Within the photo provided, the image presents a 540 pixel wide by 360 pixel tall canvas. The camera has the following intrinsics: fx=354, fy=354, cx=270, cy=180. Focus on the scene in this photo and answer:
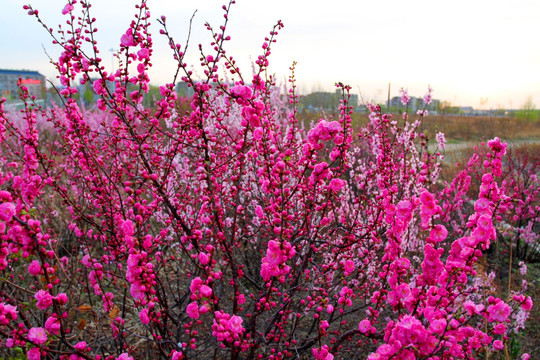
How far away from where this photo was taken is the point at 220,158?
3883 mm

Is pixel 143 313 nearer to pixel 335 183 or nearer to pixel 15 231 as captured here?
pixel 15 231

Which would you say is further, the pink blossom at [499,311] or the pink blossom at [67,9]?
the pink blossom at [67,9]

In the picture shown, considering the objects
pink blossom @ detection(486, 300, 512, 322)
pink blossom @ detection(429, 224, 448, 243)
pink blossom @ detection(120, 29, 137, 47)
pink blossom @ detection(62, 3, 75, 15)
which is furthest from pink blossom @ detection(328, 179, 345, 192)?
pink blossom @ detection(62, 3, 75, 15)

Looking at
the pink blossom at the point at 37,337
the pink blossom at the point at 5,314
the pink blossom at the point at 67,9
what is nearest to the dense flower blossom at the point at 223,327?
the pink blossom at the point at 37,337

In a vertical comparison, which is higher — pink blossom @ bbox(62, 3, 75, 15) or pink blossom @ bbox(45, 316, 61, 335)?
pink blossom @ bbox(62, 3, 75, 15)

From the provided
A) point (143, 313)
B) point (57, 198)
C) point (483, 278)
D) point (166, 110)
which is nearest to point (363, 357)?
point (483, 278)

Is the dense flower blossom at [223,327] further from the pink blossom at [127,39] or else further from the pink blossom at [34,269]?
the pink blossom at [127,39]

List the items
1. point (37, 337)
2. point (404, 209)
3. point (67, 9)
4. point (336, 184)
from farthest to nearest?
point (67, 9), point (336, 184), point (404, 209), point (37, 337)

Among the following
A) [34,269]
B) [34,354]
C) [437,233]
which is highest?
[437,233]

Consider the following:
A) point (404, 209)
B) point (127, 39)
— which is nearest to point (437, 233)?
point (404, 209)

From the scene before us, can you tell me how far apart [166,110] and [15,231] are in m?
1.23

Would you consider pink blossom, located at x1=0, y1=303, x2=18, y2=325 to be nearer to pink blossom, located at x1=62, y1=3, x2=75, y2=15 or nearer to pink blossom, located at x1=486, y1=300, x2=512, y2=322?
pink blossom, located at x1=62, y1=3, x2=75, y2=15

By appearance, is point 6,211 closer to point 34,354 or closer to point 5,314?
point 5,314

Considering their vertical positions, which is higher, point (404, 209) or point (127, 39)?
point (127, 39)
